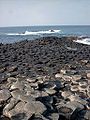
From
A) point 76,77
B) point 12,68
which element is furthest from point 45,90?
point 12,68

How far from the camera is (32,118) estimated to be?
9.20 meters

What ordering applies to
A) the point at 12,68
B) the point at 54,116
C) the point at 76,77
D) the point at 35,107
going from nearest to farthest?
the point at 54,116
the point at 35,107
the point at 76,77
the point at 12,68

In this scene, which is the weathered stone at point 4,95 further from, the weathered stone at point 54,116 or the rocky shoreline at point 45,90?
the weathered stone at point 54,116

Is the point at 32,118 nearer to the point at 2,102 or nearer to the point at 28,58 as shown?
the point at 2,102

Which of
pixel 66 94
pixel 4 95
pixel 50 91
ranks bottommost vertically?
pixel 66 94

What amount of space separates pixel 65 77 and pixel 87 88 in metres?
1.68

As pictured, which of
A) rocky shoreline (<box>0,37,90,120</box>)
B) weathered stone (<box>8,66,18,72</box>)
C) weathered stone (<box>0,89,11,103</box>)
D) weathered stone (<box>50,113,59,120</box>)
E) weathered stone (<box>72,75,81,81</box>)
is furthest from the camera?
weathered stone (<box>8,66,18,72</box>)

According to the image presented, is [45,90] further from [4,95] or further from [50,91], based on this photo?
[4,95]

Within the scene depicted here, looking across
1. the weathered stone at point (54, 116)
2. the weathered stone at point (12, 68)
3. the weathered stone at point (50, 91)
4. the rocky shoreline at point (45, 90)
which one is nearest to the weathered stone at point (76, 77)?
the rocky shoreline at point (45, 90)

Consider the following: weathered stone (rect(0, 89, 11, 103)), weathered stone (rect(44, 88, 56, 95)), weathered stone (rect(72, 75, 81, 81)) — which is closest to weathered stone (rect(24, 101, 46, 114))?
weathered stone (rect(0, 89, 11, 103))

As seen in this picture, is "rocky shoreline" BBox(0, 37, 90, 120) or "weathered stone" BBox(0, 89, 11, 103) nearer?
"rocky shoreline" BBox(0, 37, 90, 120)

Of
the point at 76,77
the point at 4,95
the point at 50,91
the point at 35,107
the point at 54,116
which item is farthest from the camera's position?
the point at 76,77

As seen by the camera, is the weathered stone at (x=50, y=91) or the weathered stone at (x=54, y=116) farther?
the weathered stone at (x=50, y=91)

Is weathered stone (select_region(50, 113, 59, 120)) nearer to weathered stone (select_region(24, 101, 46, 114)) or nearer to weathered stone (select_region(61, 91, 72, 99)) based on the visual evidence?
weathered stone (select_region(24, 101, 46, 114))
